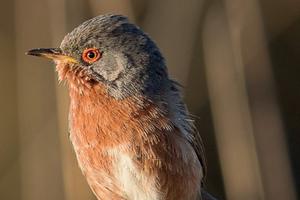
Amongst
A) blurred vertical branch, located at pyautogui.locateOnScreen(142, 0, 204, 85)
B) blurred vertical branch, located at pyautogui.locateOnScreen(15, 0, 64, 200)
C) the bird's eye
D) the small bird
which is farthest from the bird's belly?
blurred vertical branch, located at pyautogui.locateOnScreen(15, 0, 64, 200)

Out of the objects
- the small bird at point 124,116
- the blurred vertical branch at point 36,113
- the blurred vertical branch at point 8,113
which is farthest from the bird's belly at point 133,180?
the blurred vertical branch at point 8,113

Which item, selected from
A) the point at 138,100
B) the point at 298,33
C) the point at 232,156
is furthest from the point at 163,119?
the point at 298,33

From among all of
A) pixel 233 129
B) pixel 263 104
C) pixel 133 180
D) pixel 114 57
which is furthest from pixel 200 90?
pixel 133 180

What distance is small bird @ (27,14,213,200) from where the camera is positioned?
413 centimetres

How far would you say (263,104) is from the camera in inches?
214

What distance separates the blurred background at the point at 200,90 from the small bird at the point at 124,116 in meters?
0.74

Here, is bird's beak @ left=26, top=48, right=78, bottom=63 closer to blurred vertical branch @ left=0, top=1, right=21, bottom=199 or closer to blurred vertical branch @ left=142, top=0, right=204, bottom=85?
blurred vertical branch @ left=142, top=0, right=204, bottom=85

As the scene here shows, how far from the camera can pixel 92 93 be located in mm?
4184

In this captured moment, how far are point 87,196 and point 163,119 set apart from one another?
1.09 metres

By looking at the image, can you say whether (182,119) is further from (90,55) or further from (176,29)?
(176,29)

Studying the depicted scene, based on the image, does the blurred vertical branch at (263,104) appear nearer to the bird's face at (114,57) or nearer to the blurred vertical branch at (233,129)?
the blurred vertical branch at (233,129)

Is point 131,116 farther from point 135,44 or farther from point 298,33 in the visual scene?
point 298,33

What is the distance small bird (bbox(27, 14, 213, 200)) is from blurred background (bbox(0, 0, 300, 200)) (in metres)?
0.74

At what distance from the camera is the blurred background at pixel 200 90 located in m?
5.06
